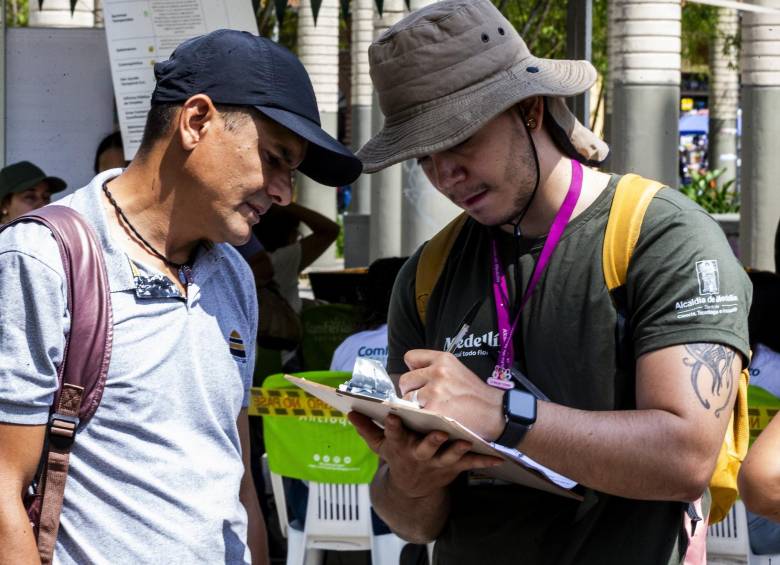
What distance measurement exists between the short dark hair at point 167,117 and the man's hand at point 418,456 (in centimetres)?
61

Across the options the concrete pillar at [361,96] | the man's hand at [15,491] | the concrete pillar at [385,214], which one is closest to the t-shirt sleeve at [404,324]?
the man's hand at [15,491]

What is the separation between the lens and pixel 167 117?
242 cm

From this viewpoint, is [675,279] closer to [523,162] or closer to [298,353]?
[523,162]

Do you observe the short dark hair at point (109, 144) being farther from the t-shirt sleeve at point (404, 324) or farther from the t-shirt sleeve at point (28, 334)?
the t-shirt sleeve at point (28, 334)

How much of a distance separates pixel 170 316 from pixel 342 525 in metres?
3.29

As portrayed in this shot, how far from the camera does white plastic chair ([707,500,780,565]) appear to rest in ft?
16.1

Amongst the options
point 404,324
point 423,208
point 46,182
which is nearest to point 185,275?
point 404,324

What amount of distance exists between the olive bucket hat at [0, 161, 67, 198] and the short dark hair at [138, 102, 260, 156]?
387 centimetres

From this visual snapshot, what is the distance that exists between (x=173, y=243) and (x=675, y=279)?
0.97 m

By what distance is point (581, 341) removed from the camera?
7.28ft

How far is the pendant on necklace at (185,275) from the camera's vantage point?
247cm

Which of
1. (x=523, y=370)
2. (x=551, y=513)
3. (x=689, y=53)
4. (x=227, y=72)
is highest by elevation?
(x=689, y=53)

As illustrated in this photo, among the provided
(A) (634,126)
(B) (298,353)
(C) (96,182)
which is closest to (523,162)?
(C) (96,182)

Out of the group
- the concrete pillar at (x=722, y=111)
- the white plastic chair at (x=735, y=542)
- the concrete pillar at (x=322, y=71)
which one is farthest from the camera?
the concrete pillar at (x=722, y=111)
